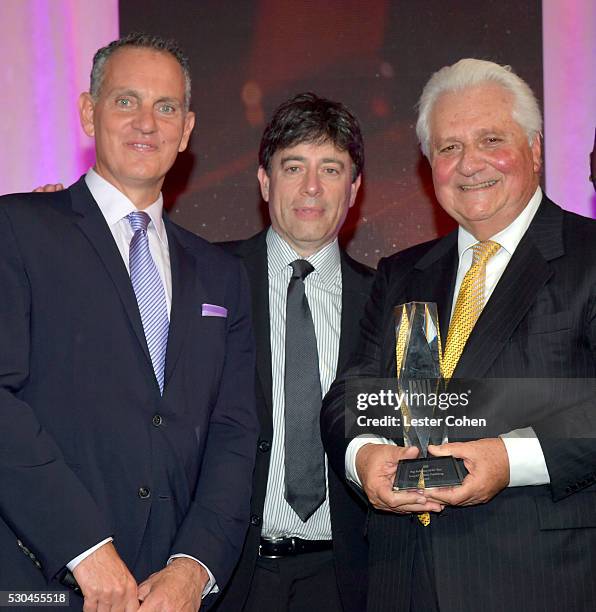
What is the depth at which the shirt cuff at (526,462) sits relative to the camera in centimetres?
236

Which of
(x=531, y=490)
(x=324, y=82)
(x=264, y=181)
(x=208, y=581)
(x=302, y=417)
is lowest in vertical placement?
(x=208, y=581)

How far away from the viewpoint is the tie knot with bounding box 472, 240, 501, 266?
2.76 meters

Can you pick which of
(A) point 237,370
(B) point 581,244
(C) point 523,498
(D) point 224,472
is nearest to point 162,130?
(A) point 237,370

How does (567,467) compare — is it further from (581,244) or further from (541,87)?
(541,87)

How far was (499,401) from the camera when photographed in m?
2.49

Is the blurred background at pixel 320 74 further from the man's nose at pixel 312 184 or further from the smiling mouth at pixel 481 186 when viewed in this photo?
the smiling mouth at pixel 481 186

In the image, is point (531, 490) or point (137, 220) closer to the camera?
point (531, 490)

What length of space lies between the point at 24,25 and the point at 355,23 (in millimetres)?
1665

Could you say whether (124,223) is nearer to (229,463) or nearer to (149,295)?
(149,295)

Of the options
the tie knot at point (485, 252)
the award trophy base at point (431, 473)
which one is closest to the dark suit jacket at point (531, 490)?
the tie knot at point (485, 252)

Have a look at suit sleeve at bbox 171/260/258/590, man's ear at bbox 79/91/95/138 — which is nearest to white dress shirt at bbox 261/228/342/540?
suit sleeve at bbox 171/260/258/590

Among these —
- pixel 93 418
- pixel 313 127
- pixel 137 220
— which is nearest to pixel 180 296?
pixel 137 220

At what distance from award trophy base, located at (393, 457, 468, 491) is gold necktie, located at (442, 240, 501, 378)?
31 centimetres

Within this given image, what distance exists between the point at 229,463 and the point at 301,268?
922mm
